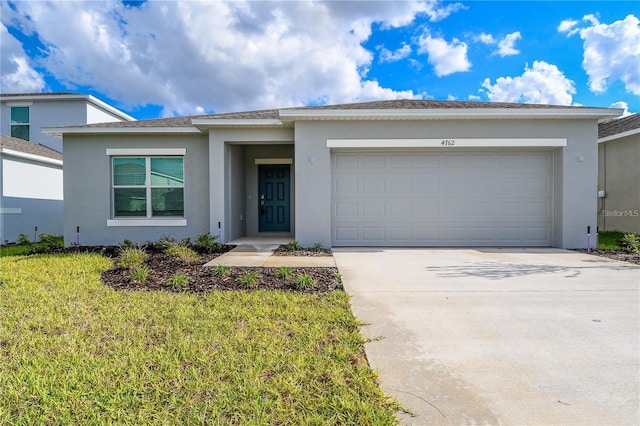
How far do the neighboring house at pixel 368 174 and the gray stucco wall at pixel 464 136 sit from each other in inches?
1.0

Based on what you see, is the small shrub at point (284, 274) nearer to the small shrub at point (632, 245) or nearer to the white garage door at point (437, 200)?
the white garage door at point (437, 200)

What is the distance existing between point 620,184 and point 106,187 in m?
16.5

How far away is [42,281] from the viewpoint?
16.5 ft

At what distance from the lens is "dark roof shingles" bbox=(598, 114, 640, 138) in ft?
35.8

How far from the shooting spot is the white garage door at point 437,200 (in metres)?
8.66

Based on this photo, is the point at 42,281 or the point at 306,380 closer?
the point at 306,380

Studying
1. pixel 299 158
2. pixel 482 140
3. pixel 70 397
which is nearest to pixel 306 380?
pixel 70 397

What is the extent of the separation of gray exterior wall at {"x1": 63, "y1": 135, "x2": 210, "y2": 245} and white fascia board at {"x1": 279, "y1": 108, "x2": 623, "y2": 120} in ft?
10.3

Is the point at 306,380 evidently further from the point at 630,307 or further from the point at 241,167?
the point at 241,167

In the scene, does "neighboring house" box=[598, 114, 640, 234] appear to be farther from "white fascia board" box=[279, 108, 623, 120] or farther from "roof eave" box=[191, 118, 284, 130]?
"roof eave" box=[191, 118, 284, 130]

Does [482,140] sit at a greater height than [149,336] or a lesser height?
greater

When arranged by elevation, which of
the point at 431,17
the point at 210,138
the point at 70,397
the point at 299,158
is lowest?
the point at 70,397

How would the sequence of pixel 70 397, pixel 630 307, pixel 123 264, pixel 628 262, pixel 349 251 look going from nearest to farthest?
pixel 70 397 < pixel 630 307 < pixel 123 264 < pixel 628 262 < pixel 349 251

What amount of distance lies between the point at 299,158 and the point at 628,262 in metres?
7.21
